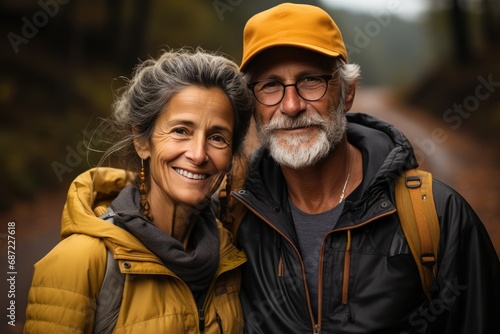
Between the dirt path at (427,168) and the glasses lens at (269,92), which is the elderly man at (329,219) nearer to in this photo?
the glasses lens at (269,92)

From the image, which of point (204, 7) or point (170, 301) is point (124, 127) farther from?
point (204, 7)

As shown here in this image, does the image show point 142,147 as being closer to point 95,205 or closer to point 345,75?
point 95,205

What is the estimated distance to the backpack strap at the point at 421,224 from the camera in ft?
7.29

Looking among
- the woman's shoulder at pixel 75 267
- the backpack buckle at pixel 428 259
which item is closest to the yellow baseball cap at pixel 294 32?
the backpack buckle at pixel 428 259

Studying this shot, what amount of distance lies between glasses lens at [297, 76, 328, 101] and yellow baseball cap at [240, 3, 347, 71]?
0.14m

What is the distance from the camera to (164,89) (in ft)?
7.47

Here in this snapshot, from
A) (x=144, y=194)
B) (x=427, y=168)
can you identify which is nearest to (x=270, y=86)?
(x=144, y=194)

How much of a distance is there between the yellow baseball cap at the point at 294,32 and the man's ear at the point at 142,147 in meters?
0.59

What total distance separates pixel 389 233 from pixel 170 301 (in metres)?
0.97

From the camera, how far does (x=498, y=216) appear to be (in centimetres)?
796

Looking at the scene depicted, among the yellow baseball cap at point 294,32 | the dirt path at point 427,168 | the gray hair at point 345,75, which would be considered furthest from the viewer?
the dirt path at point 427,168

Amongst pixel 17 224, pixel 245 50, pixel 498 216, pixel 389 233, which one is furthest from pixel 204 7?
pixel 389 233

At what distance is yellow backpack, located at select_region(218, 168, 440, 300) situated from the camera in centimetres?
222

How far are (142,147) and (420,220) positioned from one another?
1235mm
